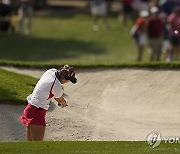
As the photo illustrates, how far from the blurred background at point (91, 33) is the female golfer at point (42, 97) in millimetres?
11244

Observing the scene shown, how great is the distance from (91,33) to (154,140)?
66.3 ft

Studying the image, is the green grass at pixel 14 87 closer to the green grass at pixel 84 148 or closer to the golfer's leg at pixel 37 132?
the golfer's leg at pixel 37 132

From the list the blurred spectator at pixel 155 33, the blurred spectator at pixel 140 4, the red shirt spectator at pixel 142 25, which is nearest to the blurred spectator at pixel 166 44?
the blurred spectator at pixel 155 33

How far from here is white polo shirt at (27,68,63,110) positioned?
13.2 metres

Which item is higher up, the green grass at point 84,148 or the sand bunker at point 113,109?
the green grass at point 84,148

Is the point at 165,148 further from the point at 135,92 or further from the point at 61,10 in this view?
the point at 61,10

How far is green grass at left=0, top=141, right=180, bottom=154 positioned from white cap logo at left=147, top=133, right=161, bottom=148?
97 millimetres

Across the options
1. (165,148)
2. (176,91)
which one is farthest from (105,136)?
(176,91)

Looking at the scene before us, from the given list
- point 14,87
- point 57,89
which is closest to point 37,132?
point 57,89

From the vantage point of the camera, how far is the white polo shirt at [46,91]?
13.2 metres

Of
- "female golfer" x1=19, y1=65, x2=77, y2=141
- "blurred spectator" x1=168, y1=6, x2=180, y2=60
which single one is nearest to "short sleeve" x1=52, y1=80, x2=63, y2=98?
"female golfer" x1=19, y1=65, x2=77, y2=141

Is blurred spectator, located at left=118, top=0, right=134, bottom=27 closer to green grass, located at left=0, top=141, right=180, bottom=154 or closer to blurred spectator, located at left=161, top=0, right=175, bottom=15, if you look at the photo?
blurred spectator, located at left=161, top=0, right=175, bottom=15

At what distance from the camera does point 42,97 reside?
43.7 ft

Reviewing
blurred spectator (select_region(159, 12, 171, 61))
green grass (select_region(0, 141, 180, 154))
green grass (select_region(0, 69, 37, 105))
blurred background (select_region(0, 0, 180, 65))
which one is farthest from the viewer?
blurred spectator (select_region(159, 12, 171, 61))
